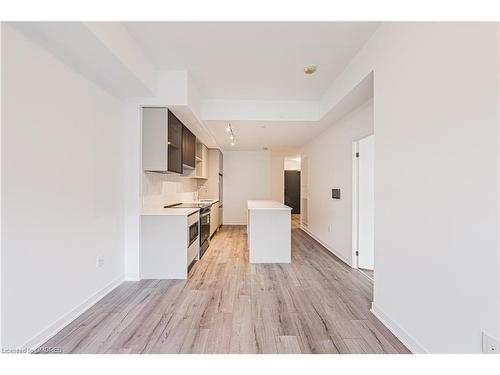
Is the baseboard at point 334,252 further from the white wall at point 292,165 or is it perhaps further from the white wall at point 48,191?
the white wall at point 292,165

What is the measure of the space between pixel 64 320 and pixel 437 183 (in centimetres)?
308

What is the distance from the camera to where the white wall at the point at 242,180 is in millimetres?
7539

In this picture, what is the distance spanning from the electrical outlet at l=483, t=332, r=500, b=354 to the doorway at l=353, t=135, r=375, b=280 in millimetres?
2409

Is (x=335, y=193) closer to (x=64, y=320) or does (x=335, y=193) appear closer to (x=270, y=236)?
(x=270, y=236)

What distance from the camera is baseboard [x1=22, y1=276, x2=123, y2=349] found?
5.85 ft

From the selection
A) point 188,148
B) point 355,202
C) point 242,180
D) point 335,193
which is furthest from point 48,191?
point 242,180

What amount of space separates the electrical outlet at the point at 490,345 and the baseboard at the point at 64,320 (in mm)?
2878

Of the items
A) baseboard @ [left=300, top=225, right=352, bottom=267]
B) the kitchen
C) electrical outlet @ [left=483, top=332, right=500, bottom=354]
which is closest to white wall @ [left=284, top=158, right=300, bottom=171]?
baseboard @ [left=300, top=225, right=352, bottom=267]

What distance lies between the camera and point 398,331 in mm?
1886

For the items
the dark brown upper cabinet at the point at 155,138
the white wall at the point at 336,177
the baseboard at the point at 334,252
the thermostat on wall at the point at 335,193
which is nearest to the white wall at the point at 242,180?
the white wall at the point at 336,177
